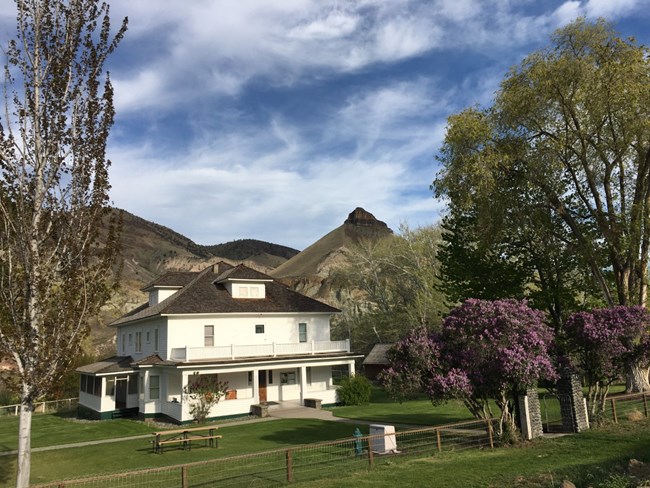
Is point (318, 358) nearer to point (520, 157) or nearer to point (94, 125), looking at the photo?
point (520, 157)

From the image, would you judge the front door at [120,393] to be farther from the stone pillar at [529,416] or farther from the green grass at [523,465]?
the stone pillar at [529,416]

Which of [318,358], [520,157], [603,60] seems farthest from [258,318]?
[603,60]

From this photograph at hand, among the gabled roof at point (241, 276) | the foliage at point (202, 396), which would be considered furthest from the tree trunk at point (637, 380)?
the gabled roof at point (241, 276)

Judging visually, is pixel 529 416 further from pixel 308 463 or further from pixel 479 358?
pixel 308 463

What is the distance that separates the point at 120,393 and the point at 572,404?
2931 cm

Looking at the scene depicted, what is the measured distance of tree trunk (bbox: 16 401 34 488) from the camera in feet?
35.7

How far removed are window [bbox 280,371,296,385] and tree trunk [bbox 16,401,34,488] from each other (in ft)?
78.7

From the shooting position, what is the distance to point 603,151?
83.8 feet

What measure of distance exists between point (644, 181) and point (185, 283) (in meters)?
29.4

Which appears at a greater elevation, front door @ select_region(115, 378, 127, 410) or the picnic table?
front door @ select_region(115, 378, 127, 410)

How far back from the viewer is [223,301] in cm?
3306

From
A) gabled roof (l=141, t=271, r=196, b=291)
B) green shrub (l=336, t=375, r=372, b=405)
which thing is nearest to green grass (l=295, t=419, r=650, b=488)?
green shrub (l=336, t=375, r=372, b=405)

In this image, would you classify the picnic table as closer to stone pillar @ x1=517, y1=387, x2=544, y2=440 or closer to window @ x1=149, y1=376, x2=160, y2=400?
window @ x1=149, y1=376, x2=160, y2=400

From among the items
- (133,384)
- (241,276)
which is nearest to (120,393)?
(133,384)
